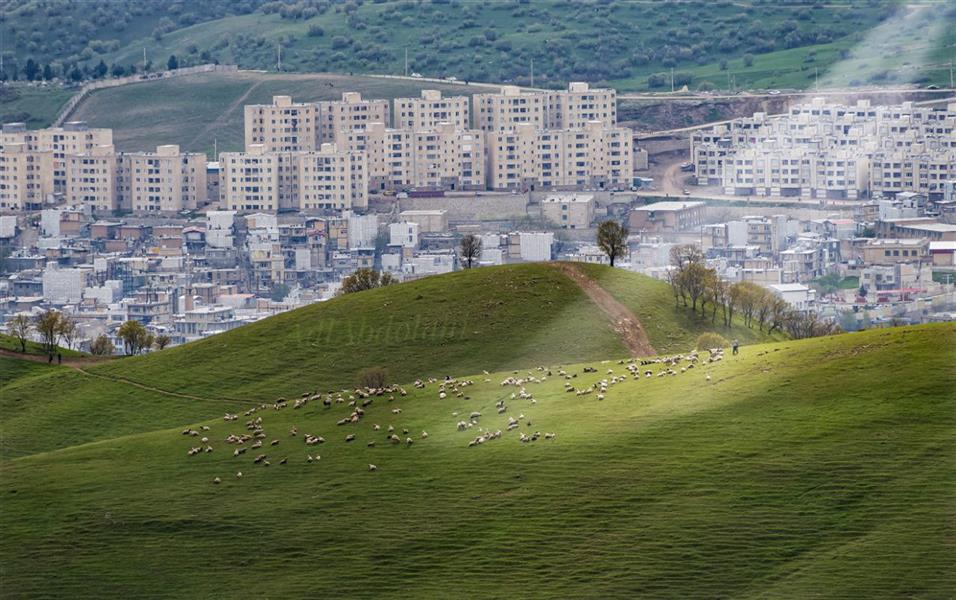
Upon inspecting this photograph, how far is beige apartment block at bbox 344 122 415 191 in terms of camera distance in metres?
83.6

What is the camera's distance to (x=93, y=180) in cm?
8406

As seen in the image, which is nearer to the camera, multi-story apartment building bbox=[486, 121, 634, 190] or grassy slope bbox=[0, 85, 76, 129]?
multi-story apartment building bbox=[486, 121, 634, 190]

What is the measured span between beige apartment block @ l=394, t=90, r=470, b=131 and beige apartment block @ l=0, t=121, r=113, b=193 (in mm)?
10217

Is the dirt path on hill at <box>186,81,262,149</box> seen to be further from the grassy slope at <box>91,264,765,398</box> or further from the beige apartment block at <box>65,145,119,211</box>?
the grassy slope at <box>91,264,765,398</box>

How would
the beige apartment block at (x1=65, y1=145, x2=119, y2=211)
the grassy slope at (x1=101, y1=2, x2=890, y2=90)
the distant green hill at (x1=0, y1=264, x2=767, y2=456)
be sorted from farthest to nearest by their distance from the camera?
the grassy slope at (x1=101, y1=2, x2=890, y2=90) < the beige apartment block at (x1=65, y1=145, x2=119, y2=211) < the distant green hill at (x1=0, y1=264, x2=767, y2=456)

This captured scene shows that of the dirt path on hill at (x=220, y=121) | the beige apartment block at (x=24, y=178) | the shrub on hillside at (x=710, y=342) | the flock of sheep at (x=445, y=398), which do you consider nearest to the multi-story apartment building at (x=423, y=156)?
the dirt path on hill at (x=220, y=121)

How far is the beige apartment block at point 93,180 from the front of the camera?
8369cm

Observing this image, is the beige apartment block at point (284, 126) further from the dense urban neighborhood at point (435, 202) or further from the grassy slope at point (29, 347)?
the grassy slope at point (29, 347)

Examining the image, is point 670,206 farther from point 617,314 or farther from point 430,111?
point 617,314

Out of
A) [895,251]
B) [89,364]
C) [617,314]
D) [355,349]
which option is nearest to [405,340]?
[355,349]

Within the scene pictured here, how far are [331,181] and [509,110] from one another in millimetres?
8451

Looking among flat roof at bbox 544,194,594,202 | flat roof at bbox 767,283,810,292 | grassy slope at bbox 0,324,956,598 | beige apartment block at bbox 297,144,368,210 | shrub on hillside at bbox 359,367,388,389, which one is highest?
beige apartment block at bbox 297,144,368,210

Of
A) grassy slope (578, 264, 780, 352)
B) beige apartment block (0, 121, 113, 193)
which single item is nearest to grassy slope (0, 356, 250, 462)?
grassy slope (578, 264, 780, 352)

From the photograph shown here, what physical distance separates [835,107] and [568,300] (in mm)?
45350
